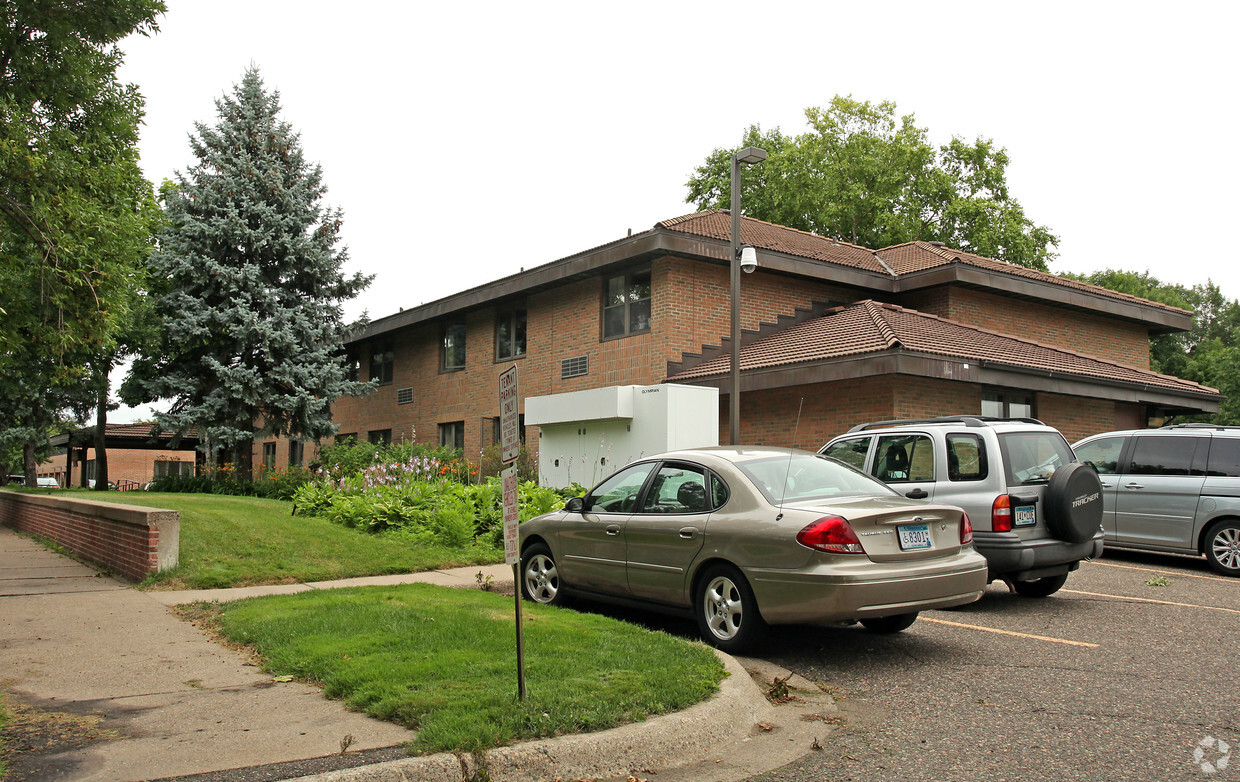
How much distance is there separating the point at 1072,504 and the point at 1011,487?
0.56 m

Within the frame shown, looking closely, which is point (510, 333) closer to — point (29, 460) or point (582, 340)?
point (582, 340)

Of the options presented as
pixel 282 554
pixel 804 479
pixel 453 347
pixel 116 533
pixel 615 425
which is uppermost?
pixel 453 347

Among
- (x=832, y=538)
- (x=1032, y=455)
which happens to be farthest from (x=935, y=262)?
(x=832, y=538)

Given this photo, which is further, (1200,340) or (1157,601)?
(1200,340)

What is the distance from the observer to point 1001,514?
8.65m

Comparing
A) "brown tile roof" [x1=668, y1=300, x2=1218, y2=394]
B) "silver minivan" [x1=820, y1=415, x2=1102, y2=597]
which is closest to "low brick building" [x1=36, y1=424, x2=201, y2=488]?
"brown tile roof" [x1=668, y1=300, x2=1218, y2=394]

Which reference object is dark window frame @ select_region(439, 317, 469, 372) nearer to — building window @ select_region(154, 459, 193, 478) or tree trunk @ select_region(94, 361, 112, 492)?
tree trunk @ select_region(94, 361, 112, 492)

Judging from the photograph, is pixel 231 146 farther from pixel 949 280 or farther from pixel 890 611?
pixel 890 611

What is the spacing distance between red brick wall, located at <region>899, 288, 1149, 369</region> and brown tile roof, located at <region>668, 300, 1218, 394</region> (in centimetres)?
141

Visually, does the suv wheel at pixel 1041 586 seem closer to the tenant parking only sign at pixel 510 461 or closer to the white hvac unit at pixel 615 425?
the tenant parking only sign at pixel 510 461

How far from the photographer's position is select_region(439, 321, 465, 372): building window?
2878cm

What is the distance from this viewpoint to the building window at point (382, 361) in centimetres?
3322

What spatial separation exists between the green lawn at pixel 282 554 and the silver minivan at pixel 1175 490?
8.36m

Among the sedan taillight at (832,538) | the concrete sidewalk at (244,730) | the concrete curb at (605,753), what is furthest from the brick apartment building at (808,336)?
the concrete sidewalk at (244,730)
